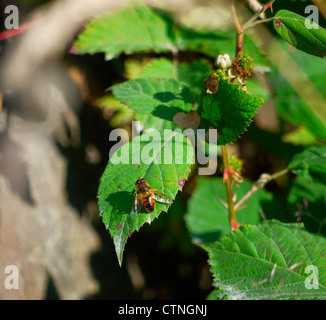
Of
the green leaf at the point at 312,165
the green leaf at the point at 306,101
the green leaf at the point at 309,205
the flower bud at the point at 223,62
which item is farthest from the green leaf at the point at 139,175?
the green leaf at the point at 306,101

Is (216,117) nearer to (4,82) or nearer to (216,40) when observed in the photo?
(216,40)

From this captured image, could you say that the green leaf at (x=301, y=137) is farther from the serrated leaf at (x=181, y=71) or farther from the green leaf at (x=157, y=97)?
the green leaf at (x=157, y=97)

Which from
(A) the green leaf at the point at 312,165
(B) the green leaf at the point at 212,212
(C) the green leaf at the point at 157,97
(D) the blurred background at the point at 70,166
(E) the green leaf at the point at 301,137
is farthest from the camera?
(E) the green leaf at the point at 301,137

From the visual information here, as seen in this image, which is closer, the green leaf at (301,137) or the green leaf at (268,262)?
the green leaf at (268,262)

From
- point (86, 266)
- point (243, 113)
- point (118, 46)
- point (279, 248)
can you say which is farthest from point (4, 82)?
point (279, 248)

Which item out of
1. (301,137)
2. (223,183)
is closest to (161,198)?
(223,183)

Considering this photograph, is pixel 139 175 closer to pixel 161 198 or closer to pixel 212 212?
pixel 161 198
